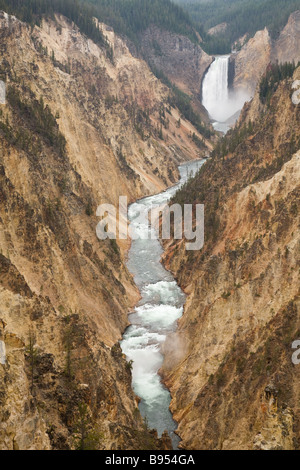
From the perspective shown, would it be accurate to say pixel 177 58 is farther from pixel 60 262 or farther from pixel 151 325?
pixel 60 262

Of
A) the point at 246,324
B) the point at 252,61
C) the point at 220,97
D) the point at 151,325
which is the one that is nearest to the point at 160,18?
the point at 220,97

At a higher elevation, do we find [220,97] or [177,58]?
[177,58]

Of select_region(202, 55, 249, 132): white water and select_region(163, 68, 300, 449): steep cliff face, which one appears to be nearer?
select_region(163, 68, 300, 449): steep cliff face

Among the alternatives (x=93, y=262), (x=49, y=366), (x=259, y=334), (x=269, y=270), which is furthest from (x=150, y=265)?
(x=49, y=366)

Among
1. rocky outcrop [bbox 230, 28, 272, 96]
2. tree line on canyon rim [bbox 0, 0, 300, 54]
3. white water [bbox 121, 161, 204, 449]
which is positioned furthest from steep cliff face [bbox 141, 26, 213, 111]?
Answer: white water [bbox 121, 161, 204, 449]

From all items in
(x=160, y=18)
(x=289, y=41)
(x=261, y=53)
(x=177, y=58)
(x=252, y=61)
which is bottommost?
(x=252, y=61)

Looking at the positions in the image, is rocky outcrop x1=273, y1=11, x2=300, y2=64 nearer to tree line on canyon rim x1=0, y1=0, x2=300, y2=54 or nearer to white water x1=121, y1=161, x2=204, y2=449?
tree line on canyon rim x1=0, y1=0, x2=300, y2=54
